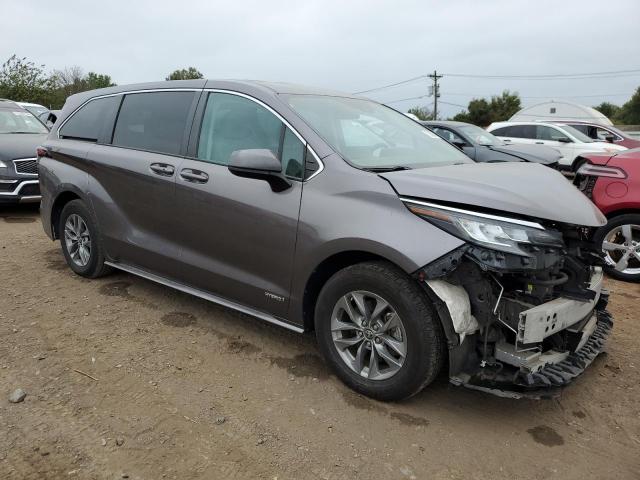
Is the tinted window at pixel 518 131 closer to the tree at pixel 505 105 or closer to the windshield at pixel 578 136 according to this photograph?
the windshield at pixel 578 136

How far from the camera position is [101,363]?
344cm

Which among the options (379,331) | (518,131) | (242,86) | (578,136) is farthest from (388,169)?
(578,136)

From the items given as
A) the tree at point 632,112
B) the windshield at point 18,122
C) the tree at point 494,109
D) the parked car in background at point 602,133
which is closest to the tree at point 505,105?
the tree at point 494,109

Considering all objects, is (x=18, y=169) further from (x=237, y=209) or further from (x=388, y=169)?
(x=388, y=169)

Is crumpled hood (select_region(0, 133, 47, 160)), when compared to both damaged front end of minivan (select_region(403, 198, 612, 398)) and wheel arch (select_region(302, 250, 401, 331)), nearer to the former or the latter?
wheel arch (select_region(302, 250, 401, 331))

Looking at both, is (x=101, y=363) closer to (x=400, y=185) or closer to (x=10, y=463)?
→ (x=10, y=463)

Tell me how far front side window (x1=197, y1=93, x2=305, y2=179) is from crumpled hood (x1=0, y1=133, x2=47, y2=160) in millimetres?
5191

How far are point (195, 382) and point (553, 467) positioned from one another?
6.56ft

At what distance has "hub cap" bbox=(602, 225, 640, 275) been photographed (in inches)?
205

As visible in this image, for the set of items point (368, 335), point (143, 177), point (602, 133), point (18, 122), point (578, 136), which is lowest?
point (368, 335)

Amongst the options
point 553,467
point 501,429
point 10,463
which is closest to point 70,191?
point 10,463

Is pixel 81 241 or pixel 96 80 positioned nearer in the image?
pixel 81 241

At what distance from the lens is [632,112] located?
52812mm

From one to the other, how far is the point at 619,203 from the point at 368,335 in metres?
3.52
